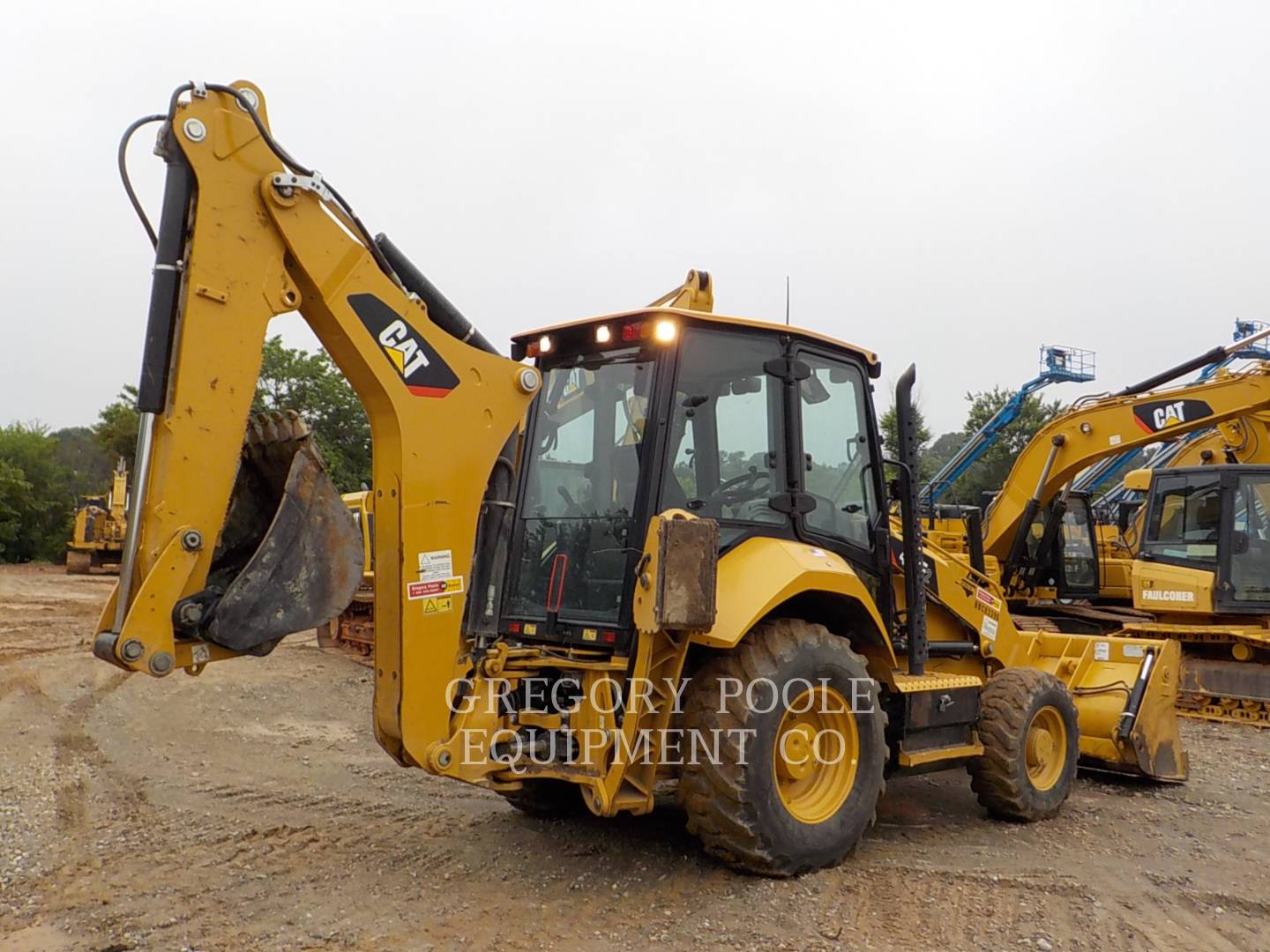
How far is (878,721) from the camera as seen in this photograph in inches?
193

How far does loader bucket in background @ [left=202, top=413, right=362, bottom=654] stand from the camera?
3.62 meters

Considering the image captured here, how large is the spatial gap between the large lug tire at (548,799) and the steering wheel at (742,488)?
1.77 metres

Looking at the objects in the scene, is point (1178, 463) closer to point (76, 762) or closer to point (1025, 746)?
point (1025, 746)

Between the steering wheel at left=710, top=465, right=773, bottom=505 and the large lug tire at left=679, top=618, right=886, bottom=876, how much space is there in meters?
0.60

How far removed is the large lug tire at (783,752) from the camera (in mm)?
4348

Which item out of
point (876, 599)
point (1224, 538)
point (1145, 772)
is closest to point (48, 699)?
point (876, 599)

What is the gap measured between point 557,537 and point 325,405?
28.5 m

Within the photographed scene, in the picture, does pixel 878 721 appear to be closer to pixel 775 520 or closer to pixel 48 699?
pixel 775 520

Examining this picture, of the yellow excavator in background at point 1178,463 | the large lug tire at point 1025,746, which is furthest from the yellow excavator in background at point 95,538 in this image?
the large lug tire at point 1025,746

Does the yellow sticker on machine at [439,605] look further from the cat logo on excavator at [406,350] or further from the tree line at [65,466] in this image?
the tree line at [65,466]

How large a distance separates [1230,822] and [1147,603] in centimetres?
506

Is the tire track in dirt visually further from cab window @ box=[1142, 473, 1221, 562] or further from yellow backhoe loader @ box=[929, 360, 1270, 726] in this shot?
cab window @ box=[1142, 473, 1221, 562]

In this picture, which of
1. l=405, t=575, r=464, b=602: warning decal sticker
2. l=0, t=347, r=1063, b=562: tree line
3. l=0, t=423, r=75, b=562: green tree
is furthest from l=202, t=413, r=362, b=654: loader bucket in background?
l=0, t=423, r=75, b=562: green tree

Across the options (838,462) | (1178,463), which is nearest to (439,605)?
(838,462)
